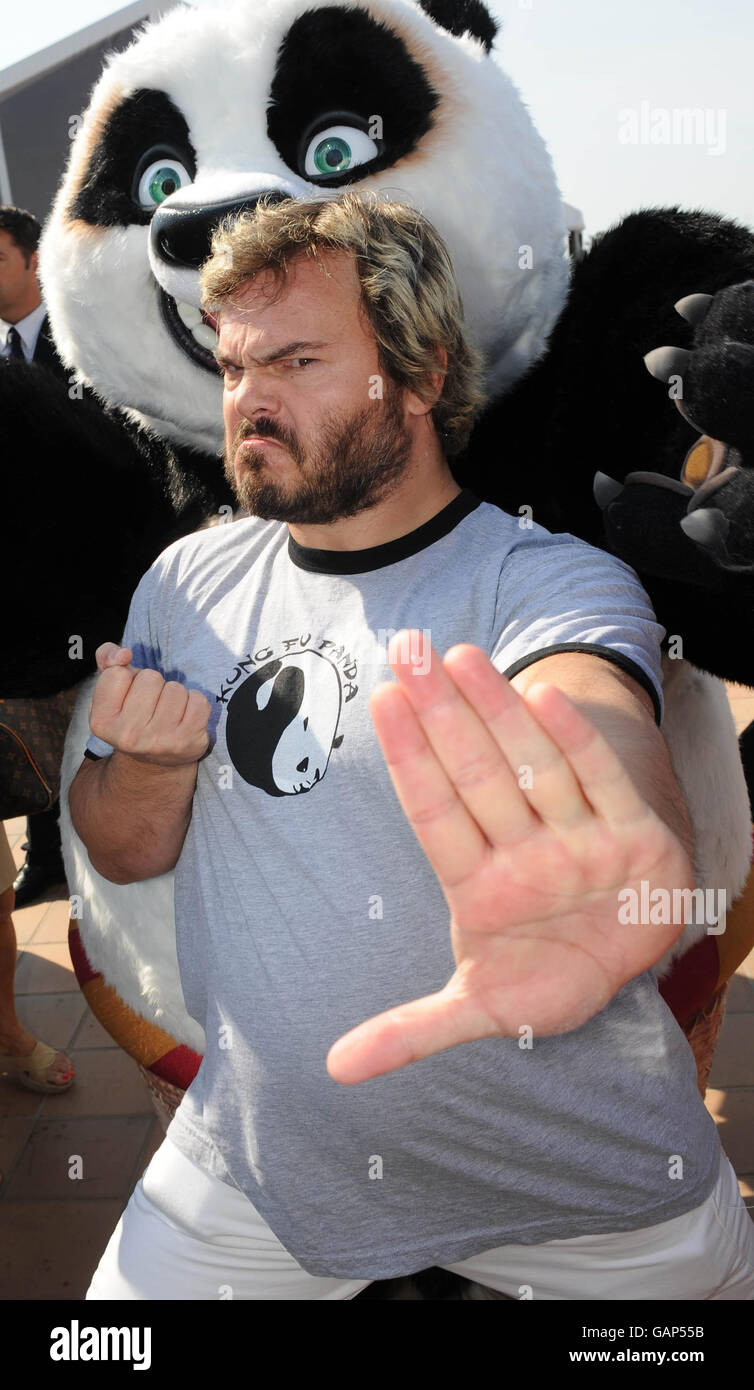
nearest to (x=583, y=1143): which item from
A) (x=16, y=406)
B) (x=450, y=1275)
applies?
(x=450, y=1275)

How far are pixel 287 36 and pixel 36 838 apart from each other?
112 inches

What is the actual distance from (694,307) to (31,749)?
4.47 feet

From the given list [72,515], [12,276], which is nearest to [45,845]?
[12,276]

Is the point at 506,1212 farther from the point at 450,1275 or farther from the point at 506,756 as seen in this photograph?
the point at 506,756

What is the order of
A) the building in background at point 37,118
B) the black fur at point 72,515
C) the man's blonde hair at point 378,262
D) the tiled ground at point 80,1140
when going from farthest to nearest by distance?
the building in background at point 37,118, the tiled ground at point 80,1140, the black fur at point 72,515, the man's blonde hair at point 378,262

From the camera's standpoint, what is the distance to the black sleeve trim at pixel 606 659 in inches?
43.1

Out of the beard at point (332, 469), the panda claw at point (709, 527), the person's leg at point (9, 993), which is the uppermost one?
the beard at point (332, 469)

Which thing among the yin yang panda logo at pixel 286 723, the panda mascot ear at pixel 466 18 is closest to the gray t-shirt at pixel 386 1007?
the yin yang panda logo at pixel 286 723

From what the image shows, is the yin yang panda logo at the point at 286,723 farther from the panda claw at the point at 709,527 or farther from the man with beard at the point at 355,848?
the panda claw at the point at 709,527

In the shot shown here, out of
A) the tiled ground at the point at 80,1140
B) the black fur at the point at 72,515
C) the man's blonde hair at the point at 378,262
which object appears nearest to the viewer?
the man's blonde hair at the point at 378,262

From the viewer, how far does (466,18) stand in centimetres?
163

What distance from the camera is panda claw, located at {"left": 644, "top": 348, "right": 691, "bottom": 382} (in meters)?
1.26

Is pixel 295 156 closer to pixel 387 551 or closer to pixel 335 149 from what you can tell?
pixel 335 149

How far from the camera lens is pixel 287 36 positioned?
1485mm
